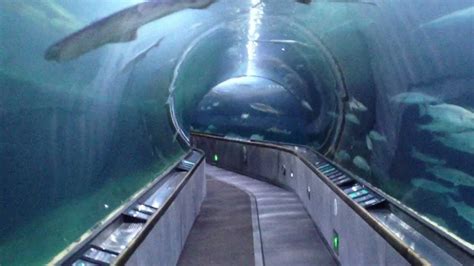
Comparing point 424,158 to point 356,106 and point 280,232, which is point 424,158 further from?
point 280,232

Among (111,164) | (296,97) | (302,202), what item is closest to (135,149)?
(111,164)

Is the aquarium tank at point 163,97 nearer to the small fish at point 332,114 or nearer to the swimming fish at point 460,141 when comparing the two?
the swimming fish at point 460,141

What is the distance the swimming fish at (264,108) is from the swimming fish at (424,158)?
11794 millimetres

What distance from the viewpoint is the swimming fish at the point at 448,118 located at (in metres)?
4.41

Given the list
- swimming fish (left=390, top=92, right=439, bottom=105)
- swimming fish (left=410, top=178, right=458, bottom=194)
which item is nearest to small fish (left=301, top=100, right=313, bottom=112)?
swimming fish (left=390, top=92, right=439, bottom=105)

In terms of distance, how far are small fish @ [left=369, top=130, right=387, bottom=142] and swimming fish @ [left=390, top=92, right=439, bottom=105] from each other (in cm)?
77

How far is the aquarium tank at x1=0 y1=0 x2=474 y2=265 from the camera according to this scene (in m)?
3.39

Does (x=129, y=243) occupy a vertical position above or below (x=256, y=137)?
below

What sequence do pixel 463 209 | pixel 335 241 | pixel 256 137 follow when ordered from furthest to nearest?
pixel 256 137 → pixel 335 241 → pixel 463 209

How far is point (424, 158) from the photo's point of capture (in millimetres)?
5363

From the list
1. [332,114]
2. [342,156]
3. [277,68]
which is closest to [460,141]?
[342,156]

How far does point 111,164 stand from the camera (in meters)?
6.00

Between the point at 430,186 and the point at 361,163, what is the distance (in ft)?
10.7

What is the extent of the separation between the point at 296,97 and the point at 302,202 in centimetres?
591
